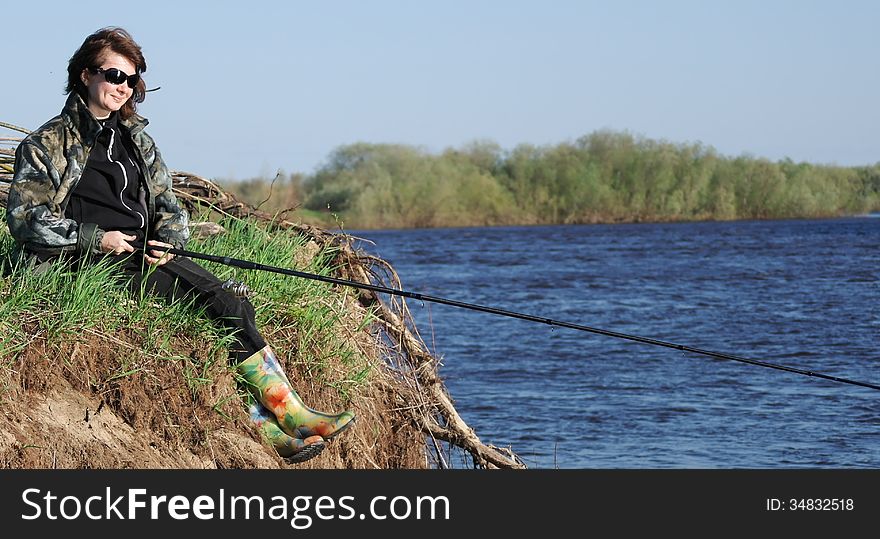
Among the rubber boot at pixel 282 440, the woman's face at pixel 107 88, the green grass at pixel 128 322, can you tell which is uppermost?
the woman's face at pixel 107 88

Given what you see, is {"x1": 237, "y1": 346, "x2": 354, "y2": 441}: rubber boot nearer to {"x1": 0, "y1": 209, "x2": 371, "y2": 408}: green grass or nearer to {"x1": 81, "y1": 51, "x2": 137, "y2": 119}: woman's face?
{"x1": 0, "y1": 209, "x2": 371, "y2": 408}: green grass

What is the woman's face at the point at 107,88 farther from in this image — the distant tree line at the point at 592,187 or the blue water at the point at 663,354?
the distant tree line at the point at 592,187

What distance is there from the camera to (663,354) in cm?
1681

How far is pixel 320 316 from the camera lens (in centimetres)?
593

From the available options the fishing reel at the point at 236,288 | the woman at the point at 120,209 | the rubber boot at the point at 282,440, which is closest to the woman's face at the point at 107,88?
the woman at the point at 120,209

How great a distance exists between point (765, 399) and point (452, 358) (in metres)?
4.59

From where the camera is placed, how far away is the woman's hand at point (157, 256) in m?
5.12

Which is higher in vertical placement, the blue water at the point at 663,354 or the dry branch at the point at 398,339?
the dry branch at the point at 398,339

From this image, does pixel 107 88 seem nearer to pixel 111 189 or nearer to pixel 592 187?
pixel 111 189

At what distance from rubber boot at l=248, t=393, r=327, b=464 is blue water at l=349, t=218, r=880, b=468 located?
2.08 m

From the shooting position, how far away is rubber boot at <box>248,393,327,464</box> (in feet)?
16.7

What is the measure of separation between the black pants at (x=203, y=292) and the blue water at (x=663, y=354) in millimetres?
2174

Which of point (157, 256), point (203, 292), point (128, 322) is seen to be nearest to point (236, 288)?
point (203, 292)

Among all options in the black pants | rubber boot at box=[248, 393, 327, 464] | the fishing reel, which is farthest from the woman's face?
rubber boot at box=[248, 393, 327, 464]
